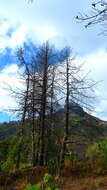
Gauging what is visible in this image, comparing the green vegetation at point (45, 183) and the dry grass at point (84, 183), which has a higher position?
the green vegetation at point (45, 183)

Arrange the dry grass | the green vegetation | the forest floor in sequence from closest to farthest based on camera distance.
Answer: the green vegetation < the dry grass < the forest floor

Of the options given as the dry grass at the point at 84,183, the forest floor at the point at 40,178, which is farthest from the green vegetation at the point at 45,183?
the forest floor at the point at 40,178

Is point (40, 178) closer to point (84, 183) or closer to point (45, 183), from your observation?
point (84, 183)

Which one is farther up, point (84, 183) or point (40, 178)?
point (40, 178)

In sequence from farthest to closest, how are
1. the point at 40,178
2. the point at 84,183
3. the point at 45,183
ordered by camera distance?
the point at 40,178 < the point at 84,183 < the point at 45,183

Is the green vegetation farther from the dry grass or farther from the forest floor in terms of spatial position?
the forest floor

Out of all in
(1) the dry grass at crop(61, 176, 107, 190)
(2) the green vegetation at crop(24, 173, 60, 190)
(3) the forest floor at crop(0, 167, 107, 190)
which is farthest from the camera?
(3) the forest floor at crop(0, 167, 107, 190)

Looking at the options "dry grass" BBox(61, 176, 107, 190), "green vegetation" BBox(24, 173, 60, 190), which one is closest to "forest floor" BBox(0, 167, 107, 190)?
"dry grass" BBox(61, 176, 107, 190)

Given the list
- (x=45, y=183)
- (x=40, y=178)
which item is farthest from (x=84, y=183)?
(x=45, y=183)

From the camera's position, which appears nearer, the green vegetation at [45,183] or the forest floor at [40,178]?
the green vegetation at [45,183]

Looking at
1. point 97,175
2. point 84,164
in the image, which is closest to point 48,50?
point 84,164

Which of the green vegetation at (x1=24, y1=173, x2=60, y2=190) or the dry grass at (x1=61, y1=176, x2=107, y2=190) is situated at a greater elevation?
the green vegetation at (x1=24, y1=173, x2=60, y2=190)

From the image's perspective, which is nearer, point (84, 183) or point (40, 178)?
point (84, 183)

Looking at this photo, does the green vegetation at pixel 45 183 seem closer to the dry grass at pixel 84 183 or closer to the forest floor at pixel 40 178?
the dry grass at pixel 84 183
